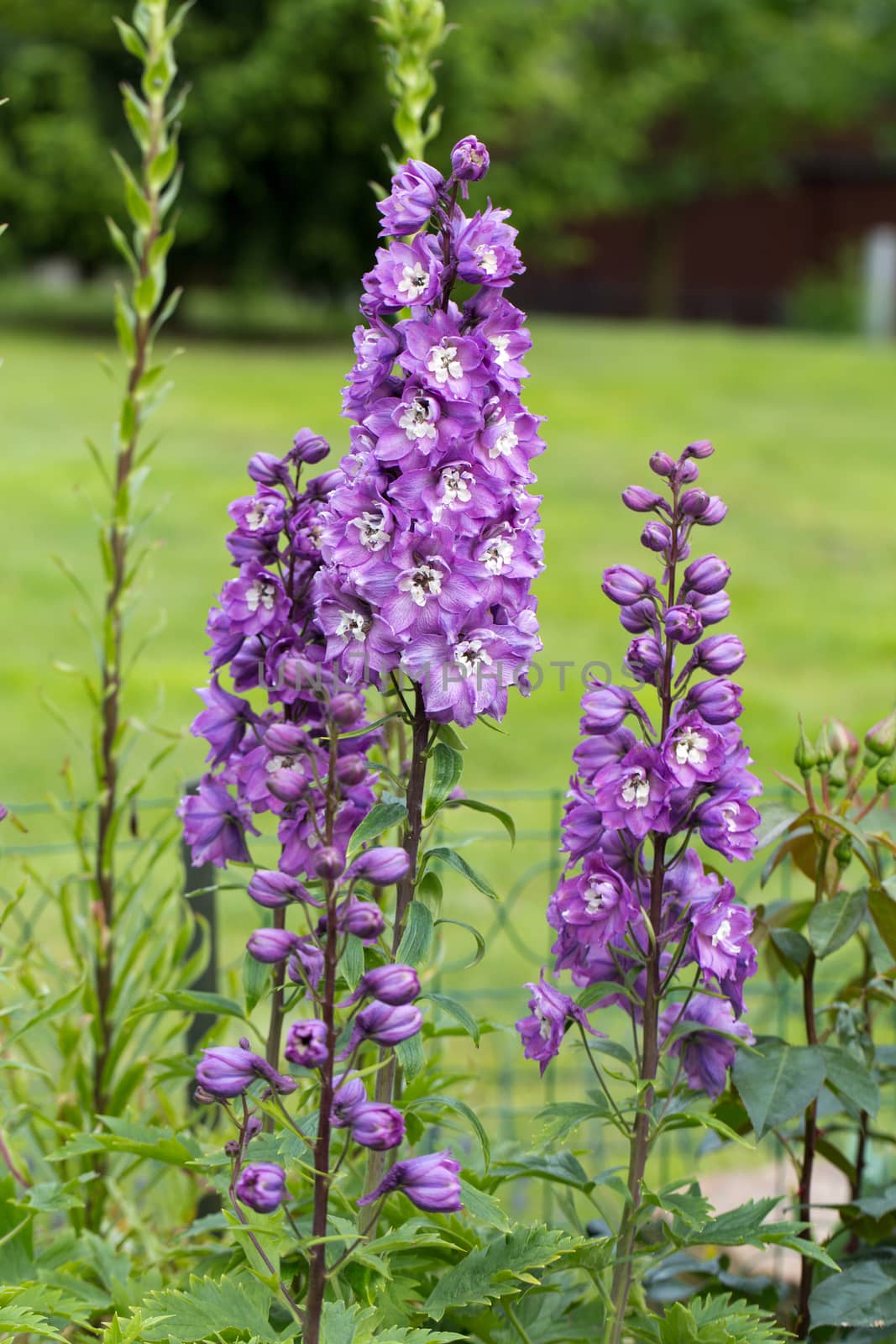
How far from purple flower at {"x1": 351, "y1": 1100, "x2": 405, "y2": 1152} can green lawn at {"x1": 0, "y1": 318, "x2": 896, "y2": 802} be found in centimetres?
450

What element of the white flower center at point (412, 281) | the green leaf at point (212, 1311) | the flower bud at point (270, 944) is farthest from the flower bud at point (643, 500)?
the green leaf at point (212, 1311)

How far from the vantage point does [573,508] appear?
9.80 meters

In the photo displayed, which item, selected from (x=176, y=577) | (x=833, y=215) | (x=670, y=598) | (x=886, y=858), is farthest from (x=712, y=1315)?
(x=833, y=215)

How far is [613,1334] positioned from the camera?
1826 millimetres

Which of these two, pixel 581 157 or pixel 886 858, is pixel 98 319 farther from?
pixel 886 858

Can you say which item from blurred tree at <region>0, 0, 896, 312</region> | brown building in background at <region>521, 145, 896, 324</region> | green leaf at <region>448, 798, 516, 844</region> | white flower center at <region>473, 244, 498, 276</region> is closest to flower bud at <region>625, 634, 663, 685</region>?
green leaf at <region>448, 798, 516, 844</region>

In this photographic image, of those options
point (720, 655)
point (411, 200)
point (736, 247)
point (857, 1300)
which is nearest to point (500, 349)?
point (411, 200)

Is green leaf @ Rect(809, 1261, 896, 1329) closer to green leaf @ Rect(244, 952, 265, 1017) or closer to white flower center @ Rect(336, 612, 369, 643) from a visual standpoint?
green leaf @ Rect(244, 952, 265, 1017)

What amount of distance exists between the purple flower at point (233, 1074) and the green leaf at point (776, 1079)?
2.06ft

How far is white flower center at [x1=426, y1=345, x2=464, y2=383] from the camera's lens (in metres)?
1.67

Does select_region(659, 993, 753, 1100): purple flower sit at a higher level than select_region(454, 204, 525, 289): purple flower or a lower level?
lower

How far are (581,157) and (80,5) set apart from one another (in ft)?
18.7

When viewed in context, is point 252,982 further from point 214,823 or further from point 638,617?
point 638,617

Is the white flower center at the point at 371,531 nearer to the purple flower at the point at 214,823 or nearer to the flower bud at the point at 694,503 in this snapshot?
the flower bud at the point at 694,503
